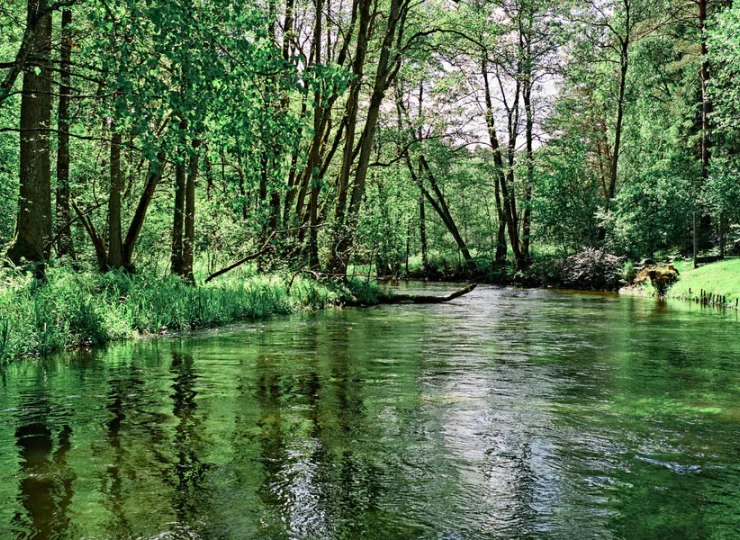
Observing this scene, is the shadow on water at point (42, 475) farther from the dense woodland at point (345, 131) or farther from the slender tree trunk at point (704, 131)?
the slender tree trunk at point (704, 131)

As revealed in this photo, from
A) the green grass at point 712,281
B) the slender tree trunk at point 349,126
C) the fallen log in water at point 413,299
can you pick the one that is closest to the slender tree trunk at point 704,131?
the green grass at point 712,281

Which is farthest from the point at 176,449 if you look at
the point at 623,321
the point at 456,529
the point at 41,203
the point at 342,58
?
the point at 342,58

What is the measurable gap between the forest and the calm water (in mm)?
2777

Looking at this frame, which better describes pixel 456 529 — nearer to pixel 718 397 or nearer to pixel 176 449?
pixel 176 449

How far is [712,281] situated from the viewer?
72.2 feet

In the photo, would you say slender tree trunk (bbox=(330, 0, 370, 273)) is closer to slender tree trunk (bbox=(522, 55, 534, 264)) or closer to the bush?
the bush

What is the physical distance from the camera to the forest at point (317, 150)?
29.1ft

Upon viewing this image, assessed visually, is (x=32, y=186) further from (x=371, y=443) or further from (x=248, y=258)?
(x=371, y=443)

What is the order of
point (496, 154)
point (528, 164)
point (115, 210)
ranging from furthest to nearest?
point (496, 154)
point (528, 164)
point (115, 210)

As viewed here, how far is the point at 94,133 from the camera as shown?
17547 mm

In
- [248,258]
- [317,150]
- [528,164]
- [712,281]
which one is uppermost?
[528,164]

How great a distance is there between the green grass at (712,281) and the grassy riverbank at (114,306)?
1319cm

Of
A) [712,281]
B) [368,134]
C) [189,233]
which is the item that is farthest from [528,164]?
[189,233]

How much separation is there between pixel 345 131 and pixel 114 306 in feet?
56.5
